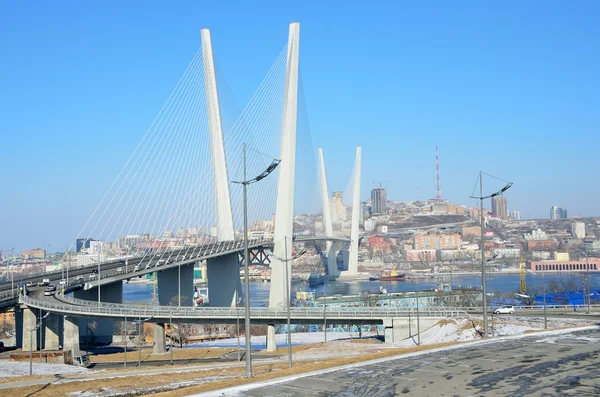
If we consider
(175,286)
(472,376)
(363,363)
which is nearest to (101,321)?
(175,286)

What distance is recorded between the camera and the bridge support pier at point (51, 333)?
44.3 m

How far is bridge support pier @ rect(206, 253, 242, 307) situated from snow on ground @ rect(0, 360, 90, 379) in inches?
1114

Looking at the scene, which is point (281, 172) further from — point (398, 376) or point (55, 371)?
point (398, 376)

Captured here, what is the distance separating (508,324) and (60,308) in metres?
23.1

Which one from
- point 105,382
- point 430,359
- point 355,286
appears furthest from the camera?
point 355,286

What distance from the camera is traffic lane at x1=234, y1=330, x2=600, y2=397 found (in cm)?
1783

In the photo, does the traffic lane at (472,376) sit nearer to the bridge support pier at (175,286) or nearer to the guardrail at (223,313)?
the guardrail at (223,313)

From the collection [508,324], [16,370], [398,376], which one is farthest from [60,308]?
[398,376]

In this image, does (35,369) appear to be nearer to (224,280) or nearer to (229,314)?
(229,314)

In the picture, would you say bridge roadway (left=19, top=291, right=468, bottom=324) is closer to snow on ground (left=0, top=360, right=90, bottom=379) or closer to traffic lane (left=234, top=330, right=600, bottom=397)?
snow on ground (left=0, top=360, right=90, bottom=379)

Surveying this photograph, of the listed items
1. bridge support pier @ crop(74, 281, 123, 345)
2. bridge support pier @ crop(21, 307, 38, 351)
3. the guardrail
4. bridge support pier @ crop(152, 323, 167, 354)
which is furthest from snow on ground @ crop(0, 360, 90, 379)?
bridge support pier @ crop(74, 281, 123, 345)

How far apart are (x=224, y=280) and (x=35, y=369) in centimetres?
3087

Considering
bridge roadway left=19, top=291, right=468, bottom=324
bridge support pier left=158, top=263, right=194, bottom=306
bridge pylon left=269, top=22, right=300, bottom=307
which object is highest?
bridge pylon left=269, top=22, right=300, bottom=307

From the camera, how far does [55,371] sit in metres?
30.4
